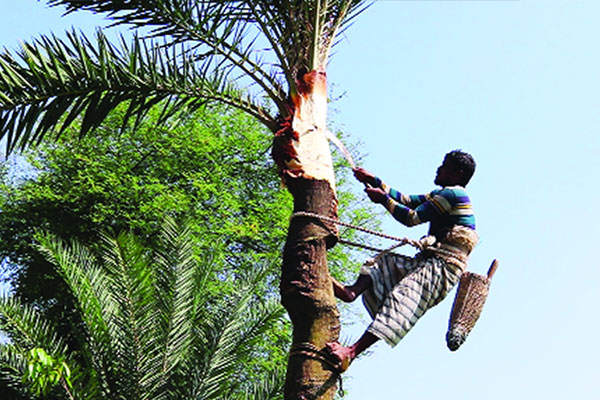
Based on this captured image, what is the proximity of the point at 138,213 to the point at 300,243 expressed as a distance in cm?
1243

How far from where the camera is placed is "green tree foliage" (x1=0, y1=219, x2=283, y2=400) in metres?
10.9

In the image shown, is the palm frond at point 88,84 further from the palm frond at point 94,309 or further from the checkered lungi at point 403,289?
the palm frond at point 94,309

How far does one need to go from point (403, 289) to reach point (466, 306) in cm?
48

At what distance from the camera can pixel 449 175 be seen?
5.40 m

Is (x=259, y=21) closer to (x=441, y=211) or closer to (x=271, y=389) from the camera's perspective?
(x=441, y=211)

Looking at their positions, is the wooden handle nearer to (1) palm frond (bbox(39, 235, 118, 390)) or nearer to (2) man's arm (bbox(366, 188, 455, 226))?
(2) man's arm (bbox(366, 188, 455, 226))

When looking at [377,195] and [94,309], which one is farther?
[94,309]

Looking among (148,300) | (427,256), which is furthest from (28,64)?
(148,300)

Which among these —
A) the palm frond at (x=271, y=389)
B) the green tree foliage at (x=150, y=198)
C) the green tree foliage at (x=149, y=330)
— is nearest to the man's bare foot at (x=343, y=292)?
the green tree foliage at (x=149, y=330)

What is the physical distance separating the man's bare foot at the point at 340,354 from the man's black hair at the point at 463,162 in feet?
4.60

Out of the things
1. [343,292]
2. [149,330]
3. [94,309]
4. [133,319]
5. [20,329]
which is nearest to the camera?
[343,292]

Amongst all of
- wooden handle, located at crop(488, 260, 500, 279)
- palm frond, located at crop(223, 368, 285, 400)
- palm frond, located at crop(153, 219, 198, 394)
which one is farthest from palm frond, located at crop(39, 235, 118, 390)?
wooden handle, located at crop(488, 260, 500, 279)

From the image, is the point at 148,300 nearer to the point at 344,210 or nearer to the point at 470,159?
the point at 470,159

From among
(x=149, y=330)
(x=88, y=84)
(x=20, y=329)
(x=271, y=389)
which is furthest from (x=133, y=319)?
(x=88, y=84)
